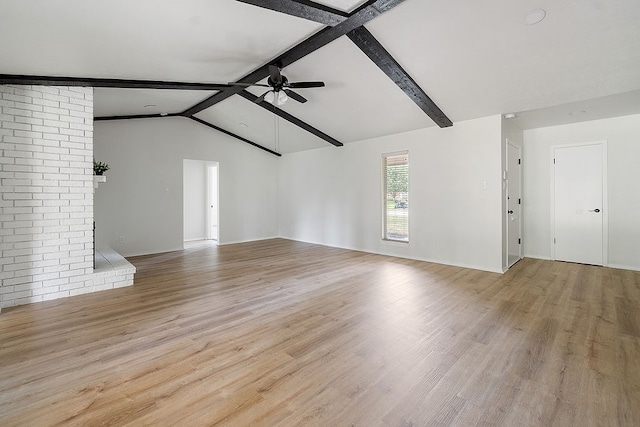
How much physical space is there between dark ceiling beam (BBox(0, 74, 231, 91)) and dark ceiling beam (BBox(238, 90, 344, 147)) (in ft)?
2.10

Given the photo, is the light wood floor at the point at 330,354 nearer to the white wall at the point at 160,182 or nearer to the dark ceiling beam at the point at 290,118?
the white wall at the point at 160,182

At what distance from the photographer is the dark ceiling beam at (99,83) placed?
10.4 ft

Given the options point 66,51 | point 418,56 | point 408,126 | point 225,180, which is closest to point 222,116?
point 225,180

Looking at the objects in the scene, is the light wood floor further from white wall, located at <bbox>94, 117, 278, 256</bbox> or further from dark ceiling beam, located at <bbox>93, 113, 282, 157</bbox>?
dark ceiling beam, located at <bbox>93, 113, 282, 157</bbox>

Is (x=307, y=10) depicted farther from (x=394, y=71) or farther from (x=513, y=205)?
(x=513, y=205)

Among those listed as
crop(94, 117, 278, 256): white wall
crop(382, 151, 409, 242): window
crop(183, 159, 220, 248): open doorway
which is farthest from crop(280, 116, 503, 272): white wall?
crop(183, 159, 220, 248): open doorway

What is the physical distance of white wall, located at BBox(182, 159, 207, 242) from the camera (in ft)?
26.0

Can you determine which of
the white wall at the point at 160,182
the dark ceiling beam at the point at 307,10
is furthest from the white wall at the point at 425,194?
the dark ceiling beam at the point at 307,10

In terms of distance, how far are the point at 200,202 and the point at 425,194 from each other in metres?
6.14

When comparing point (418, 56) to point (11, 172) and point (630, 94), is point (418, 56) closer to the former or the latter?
point (630, 94)

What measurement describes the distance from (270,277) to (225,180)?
154 inches

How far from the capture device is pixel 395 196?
6.07 metres

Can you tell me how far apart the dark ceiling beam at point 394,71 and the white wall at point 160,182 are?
16.2 ft

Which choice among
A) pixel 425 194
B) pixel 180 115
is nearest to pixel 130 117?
pixel 180 115
